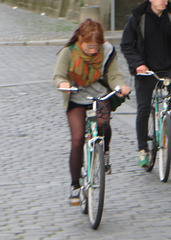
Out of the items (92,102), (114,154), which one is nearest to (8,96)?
(114,154)

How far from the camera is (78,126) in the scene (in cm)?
486

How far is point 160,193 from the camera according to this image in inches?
219

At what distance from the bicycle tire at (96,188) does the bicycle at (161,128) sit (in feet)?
3.90

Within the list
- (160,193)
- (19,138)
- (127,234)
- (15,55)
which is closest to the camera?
(127,234)

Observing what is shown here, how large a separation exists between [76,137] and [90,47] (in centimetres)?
70

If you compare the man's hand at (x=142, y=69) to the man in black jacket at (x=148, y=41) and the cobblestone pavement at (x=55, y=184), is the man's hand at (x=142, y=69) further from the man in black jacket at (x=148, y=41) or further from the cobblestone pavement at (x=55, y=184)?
the cobblestone pavement at (x=55, y=184)

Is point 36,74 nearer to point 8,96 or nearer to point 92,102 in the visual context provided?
point 8,96

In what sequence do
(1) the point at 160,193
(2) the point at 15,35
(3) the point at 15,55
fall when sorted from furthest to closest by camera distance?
1. (2) the point at 15,35
2. (3) the point at 15,55
3. (1) the point at 160,193

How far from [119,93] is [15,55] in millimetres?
10225

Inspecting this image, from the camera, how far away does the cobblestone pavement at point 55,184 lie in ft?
15.5

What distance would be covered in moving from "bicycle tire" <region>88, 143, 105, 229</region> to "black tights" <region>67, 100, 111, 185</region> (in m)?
0.16

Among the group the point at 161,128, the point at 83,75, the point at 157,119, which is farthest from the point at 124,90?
the point at 157,119

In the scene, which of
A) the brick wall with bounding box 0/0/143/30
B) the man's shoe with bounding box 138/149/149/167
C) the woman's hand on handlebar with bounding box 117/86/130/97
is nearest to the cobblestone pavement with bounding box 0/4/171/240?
A: the man's shoe with bounding box 138/149/149/167

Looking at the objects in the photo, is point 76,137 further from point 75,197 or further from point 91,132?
point 75,197
